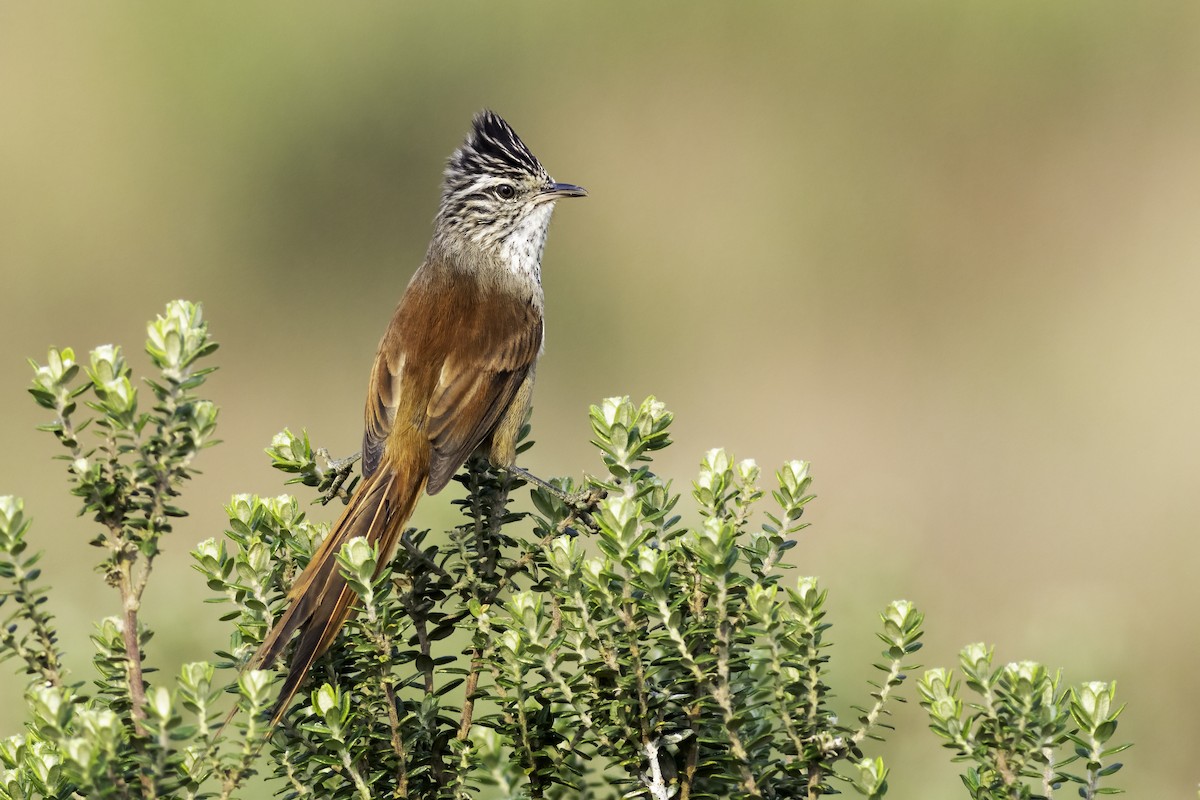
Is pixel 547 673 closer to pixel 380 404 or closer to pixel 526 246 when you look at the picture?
A: pixel 380 404

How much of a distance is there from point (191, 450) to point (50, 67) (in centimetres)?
1256

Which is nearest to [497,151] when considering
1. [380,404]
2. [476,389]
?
[476,389]

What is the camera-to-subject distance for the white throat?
19.4ft

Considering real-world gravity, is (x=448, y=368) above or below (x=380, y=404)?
above

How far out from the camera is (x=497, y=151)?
6039 millimetres

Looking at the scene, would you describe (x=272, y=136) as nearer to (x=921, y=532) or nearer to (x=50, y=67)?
(x=50, y=67)

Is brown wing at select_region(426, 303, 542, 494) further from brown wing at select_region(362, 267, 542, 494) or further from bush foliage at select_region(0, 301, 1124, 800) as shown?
bush foliage at select_region(0, 301, 1124, 800)

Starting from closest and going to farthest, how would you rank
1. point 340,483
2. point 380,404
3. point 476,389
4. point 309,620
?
Answer: point 309,620 < point 340,483 < point 380,404 < point 476,389

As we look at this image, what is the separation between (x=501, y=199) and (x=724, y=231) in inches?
288

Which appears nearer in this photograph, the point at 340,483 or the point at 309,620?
the point at 309,620

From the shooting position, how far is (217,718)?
86.6 inches

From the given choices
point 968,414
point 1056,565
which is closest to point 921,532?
point 1056,565

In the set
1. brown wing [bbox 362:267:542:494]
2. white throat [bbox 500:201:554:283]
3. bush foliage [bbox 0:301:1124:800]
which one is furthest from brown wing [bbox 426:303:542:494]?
bush foliage [bbox 0:301:1124:800]

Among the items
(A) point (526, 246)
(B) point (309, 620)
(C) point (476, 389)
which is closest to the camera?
(B) point (309, 620)
